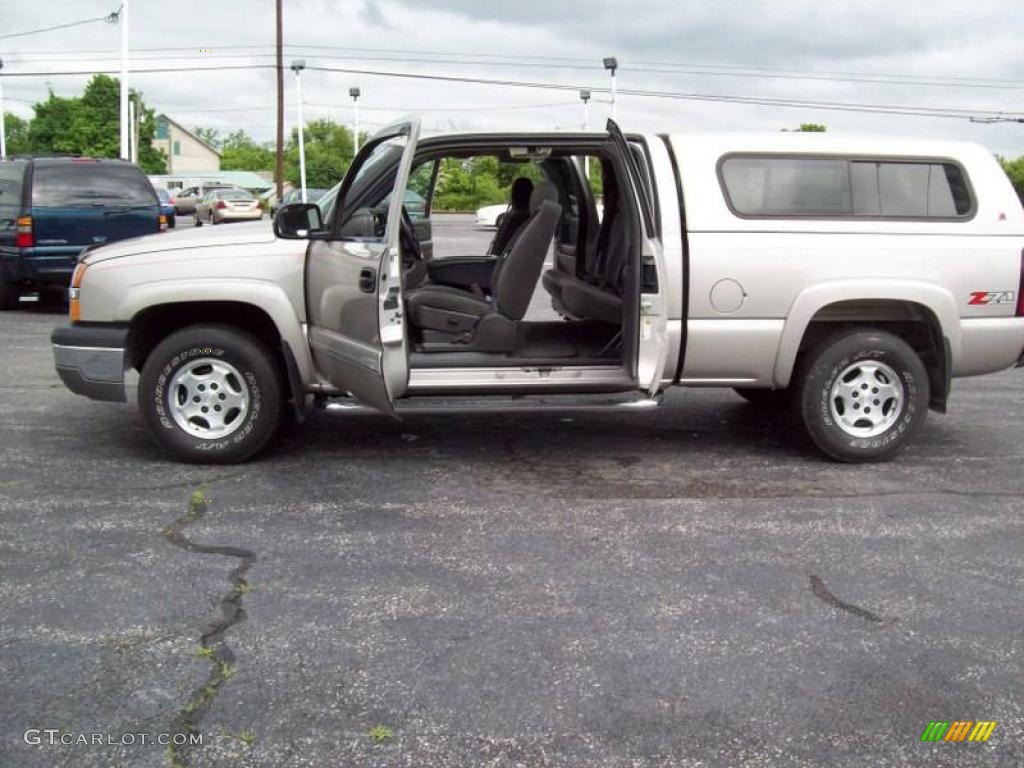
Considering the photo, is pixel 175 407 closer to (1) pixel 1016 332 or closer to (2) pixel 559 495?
(2) pixel 559 495

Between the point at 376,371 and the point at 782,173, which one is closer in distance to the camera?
the point at 376,371

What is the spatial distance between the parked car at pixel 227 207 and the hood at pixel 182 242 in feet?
114

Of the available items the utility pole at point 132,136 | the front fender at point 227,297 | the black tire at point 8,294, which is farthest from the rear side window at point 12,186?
the utility pole at point 132,136

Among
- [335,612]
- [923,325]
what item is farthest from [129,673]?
[923,325]

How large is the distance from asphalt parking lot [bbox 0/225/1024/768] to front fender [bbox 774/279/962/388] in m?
0.76

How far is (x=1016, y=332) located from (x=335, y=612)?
4.47 metres

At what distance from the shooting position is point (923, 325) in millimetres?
6465

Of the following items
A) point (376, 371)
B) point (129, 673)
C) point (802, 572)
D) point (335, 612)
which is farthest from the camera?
point (376, 371)

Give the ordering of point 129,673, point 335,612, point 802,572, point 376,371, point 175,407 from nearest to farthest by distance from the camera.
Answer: point 129,673
point 335,612
point 802,572
point 376,371
point 175,407

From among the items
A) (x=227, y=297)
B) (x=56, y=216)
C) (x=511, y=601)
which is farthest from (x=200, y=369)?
(x=56, y=216)

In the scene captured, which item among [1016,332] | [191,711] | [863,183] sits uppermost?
[863,183]

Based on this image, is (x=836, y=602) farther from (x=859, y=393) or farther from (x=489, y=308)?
(x=489, y=308)

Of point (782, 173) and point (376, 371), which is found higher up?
point (782, 173)

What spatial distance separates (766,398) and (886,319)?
1483mm
